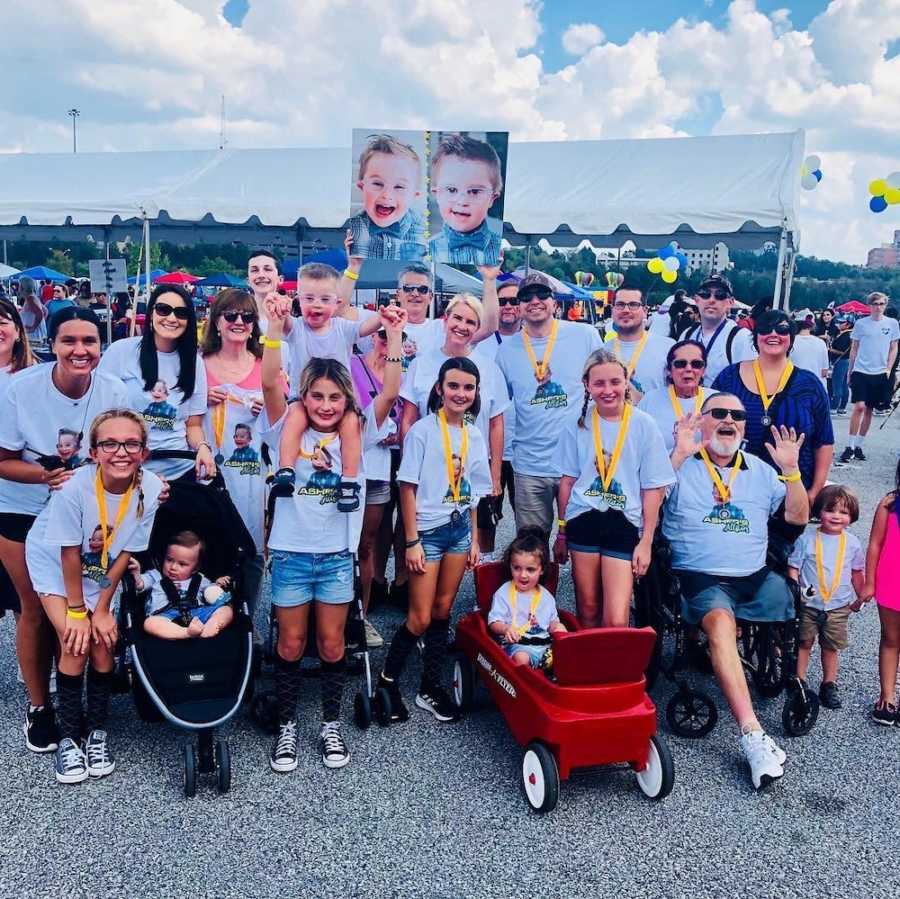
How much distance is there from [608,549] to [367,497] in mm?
1383

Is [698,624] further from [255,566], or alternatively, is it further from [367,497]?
[255,566]

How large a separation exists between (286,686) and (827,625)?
2.62 meters

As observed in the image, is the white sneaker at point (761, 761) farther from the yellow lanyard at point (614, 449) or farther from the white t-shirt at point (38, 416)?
the white t-shirt at point (38, 416)

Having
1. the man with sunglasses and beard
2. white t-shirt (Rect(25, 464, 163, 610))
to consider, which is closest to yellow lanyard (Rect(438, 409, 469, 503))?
white t-shirt (Rect(25, 464, 163, 610))

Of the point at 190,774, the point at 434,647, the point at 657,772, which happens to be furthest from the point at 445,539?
the point at 190,774

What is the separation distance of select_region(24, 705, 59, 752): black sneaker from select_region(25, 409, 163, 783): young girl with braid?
5.2 inches

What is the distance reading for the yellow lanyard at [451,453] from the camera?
3584 mm

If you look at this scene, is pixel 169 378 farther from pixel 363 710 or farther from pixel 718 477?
pixel 718 477

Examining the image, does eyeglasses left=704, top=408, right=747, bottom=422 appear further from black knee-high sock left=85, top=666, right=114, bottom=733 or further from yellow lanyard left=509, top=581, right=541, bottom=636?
black knee-high sock left=85, top=666, right=114, bottom=733

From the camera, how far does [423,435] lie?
359 centimetres

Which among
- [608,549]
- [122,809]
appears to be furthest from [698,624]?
[122,809]

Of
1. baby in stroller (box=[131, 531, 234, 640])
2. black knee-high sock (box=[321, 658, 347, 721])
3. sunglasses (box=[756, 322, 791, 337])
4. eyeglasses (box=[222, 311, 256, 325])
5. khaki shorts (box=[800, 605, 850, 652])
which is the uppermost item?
sunglasses (box=[756, 322, 791, 337])

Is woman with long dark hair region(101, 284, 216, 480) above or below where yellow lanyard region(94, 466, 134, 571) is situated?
above

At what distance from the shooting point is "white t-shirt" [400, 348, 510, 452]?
410 centimetres
